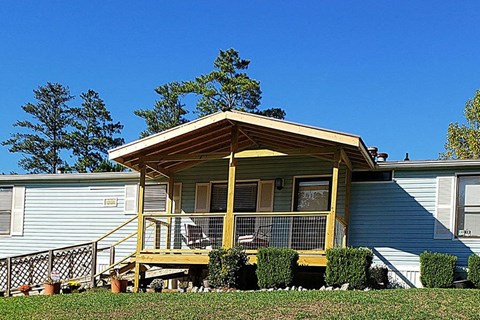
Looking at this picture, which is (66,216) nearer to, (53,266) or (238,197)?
(53,266)

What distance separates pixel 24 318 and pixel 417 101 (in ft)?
71.9

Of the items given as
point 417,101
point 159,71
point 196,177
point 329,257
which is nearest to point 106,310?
point 329,257

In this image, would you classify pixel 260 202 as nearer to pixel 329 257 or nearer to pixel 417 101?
pixel 329 257

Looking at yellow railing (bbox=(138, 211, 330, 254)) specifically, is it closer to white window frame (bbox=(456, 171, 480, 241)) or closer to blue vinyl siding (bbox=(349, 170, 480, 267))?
blue vinyl siding (bbox=(349, 170, 480, 267))

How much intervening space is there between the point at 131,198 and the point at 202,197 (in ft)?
6.37

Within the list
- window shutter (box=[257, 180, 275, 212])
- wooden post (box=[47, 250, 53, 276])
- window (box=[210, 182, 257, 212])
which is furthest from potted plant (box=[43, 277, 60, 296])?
window shutter (box=[257, 180, 275, 212])

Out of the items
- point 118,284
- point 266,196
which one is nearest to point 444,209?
point 266,196

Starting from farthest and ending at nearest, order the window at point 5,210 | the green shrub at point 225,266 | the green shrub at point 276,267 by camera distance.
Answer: the window at point 5,210, the green shrub at point 225,266, the green shrub at point 276,267

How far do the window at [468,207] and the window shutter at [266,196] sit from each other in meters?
4.05

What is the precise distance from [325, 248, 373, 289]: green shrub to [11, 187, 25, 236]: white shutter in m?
9.03

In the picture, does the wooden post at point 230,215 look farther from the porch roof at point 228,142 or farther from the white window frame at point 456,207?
the white window frame at point 456,207

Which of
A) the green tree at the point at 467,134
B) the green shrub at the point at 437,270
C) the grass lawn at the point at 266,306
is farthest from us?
the green tree at the point at 467,134

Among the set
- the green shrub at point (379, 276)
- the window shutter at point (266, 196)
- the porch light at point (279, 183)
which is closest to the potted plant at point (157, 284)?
the window shutter at point (266, 196)

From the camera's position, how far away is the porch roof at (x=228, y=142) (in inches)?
418
